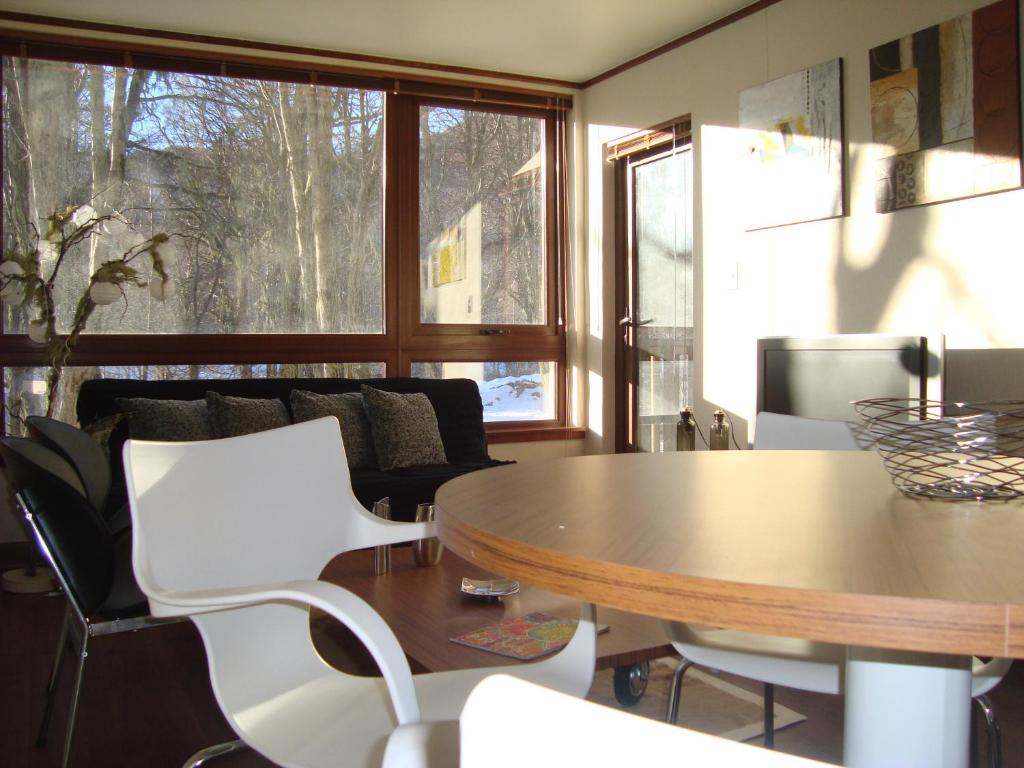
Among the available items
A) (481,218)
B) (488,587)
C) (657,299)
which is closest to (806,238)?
(657,299)

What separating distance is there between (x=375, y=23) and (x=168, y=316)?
1.91m

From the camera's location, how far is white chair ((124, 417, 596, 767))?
3.80 feet

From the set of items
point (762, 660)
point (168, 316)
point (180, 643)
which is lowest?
point (180, 643)

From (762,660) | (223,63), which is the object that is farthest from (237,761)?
(223,63)

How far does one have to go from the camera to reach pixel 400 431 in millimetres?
4398

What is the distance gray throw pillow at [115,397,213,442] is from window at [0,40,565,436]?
693 mm

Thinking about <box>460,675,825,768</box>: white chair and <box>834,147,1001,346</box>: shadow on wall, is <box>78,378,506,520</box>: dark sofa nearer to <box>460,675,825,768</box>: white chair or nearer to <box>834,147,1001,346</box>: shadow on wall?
<box>834,147,1001,346</box>: shadow on wall

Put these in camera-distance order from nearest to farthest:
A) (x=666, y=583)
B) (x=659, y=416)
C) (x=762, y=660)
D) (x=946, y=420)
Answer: (x=666, y=583) < (x=946, y=420) < (x=762, y=660) < (x=659, y=416)

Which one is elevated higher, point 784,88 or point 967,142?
point 784,88

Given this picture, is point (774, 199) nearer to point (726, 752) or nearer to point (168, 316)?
point (168, 316)

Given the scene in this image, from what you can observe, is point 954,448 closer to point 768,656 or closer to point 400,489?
point 768,656

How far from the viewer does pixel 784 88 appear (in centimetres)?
412

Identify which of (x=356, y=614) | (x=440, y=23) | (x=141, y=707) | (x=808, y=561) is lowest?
(x=141, y=707)

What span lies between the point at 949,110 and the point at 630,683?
2429mm
